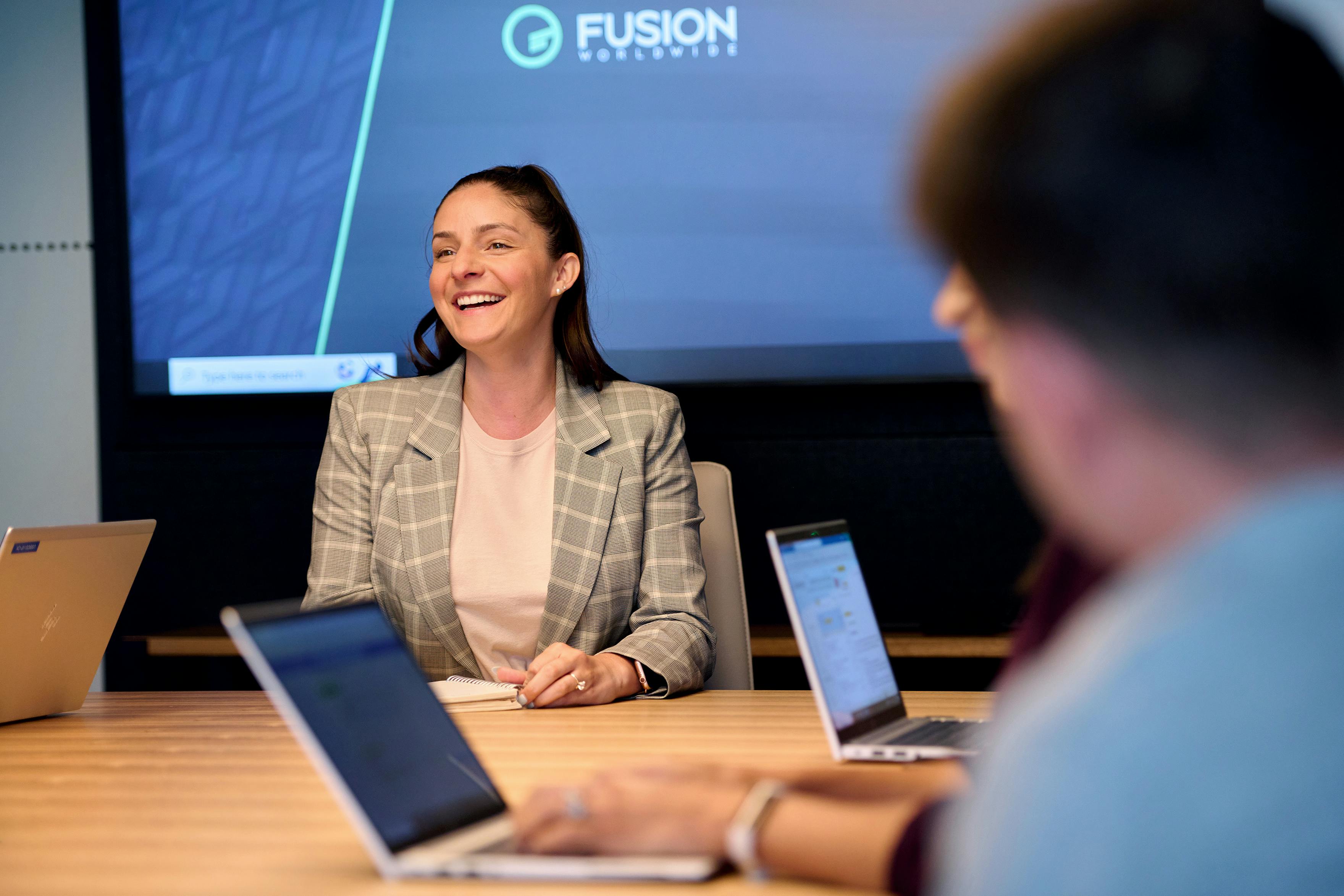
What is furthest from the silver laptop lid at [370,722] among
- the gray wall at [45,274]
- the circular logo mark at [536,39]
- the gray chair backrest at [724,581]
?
the gray wall at [45,274]

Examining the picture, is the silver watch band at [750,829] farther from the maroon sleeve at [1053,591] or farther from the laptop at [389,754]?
the maroon sleeve at [1053,591]

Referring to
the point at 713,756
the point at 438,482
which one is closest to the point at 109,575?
the point at 438,482

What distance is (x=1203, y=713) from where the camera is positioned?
0.40 meters

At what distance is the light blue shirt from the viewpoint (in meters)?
0.39

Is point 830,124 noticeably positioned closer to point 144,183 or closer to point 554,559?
point 554,559

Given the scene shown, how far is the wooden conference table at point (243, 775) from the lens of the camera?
915mm

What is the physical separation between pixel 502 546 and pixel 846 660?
2.80ft

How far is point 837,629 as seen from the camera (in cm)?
137

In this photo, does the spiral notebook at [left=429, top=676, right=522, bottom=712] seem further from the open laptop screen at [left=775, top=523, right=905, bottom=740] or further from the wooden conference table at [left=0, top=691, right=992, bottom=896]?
the open laptop screen at [left=775, top=523, right=905, bottom=740]

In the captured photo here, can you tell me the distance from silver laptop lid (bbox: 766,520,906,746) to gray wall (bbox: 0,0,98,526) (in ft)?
7.85

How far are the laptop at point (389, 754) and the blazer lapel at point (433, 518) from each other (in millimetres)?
935

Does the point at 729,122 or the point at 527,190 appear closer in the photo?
the point at 527,190

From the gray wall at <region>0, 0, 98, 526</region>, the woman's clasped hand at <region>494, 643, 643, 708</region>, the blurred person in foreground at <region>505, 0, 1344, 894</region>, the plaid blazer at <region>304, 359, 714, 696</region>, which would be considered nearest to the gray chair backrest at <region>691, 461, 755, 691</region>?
Result: the plaid blazer at <region>304, 359, 714, 696</region>

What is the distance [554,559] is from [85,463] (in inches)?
70.2
